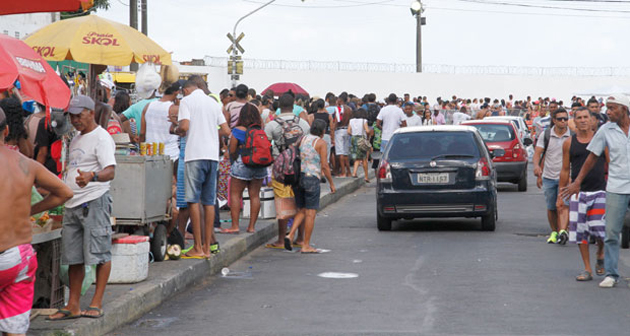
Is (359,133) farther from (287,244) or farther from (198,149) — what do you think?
(198,149)

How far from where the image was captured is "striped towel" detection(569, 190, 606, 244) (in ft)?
32.9

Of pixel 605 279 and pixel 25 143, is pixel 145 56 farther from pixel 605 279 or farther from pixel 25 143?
pixel 605 279

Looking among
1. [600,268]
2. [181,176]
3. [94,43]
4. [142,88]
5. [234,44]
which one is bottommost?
[600,268]

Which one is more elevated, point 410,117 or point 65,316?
point 410,117

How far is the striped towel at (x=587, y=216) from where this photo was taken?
1003 centimetres

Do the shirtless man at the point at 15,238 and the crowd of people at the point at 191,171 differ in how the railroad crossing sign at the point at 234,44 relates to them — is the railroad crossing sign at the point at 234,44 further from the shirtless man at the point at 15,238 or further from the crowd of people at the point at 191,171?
the shirtless man at the point at 15,238

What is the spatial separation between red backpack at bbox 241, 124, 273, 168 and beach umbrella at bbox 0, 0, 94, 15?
464cm

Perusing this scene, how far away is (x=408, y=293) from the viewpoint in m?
9.43

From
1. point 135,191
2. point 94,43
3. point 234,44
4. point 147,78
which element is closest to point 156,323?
point 135,191

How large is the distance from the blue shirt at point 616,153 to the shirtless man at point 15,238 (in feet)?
19.2

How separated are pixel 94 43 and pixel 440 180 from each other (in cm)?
548

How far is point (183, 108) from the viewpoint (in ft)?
35.0

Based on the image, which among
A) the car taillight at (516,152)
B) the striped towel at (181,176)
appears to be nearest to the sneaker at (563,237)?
the striped towel at (181,176)

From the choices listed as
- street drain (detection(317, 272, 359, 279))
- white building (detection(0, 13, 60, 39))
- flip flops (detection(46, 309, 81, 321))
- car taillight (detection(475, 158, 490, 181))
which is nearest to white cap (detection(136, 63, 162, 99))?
street drain (detection(317, 272, 359, 279))
